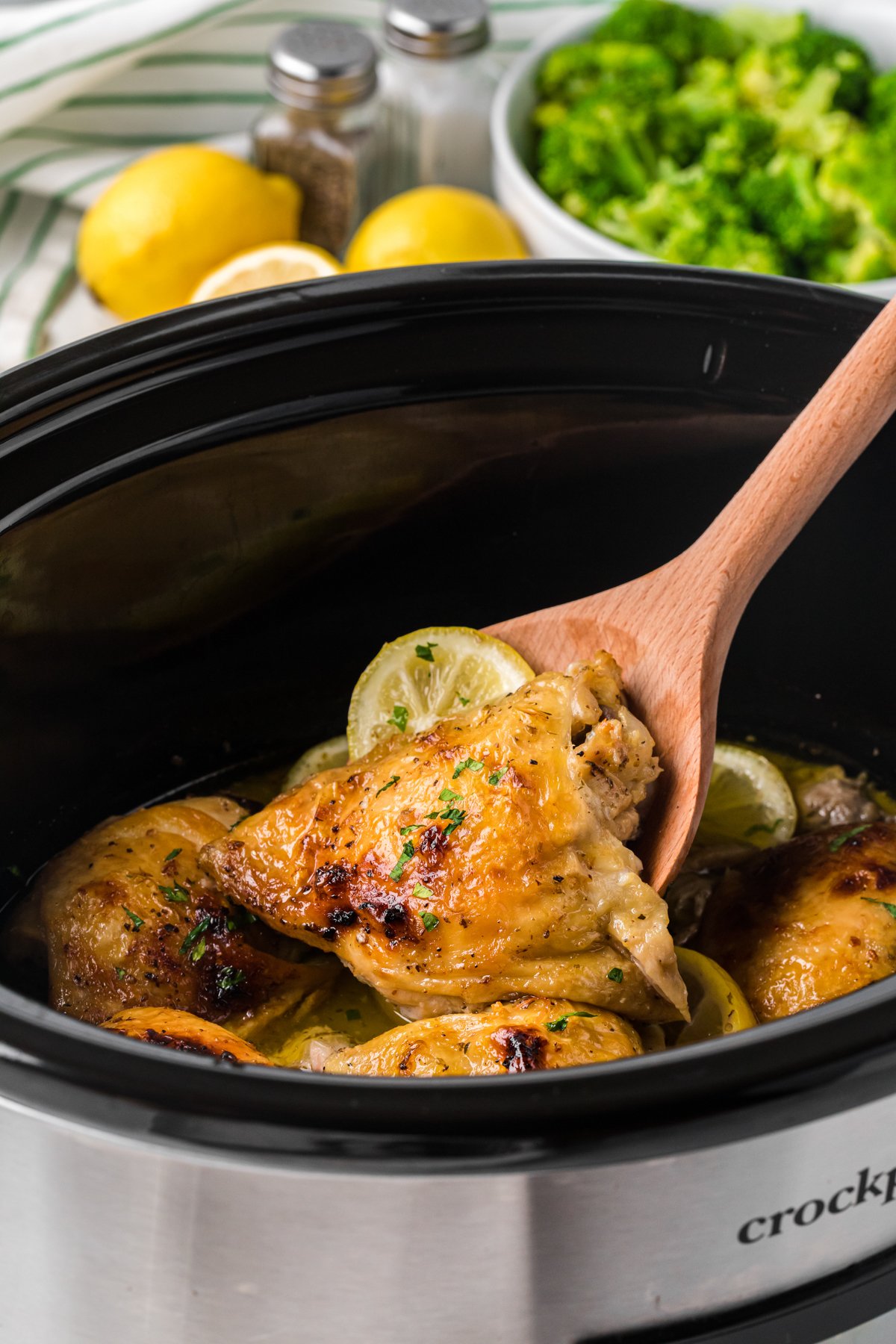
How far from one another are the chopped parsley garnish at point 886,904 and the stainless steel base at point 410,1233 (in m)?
0.48

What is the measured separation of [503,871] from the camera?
4.52 ft

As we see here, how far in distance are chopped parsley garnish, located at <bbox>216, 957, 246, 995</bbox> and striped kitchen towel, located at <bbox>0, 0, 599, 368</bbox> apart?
1446mm

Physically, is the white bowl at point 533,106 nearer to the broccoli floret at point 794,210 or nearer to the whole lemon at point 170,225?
the broccoli floret at point 794,210

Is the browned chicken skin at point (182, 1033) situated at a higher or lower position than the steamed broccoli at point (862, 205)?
lower

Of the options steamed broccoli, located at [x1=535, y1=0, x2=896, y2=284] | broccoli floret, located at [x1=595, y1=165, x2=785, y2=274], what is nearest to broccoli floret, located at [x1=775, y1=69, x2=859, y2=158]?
steamed broccoli, located at [x1=535, y1=0, x2=896, y2=284]

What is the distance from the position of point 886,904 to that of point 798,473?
472 millimetres

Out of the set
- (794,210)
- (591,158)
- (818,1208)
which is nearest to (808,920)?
(818,1208)

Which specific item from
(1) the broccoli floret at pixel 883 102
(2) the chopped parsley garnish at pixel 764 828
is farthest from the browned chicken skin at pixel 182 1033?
(1) the broccoli floret at pixel 883 102

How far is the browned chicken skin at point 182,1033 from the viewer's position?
1.29 metres

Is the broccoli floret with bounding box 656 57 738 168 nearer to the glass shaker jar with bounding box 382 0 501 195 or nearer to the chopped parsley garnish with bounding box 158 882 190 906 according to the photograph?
the glass shaker jar with bounding box 382 0 501 195

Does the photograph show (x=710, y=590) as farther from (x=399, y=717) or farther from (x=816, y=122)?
(x=816, y=122)

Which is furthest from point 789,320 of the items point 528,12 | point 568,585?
point 528,12

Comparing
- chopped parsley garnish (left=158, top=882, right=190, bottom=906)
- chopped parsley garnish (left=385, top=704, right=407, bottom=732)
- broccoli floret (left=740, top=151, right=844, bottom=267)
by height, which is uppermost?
broccoli floret (left=740, top=151, right=844, bottom=267)

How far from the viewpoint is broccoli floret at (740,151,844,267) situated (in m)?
2.69
